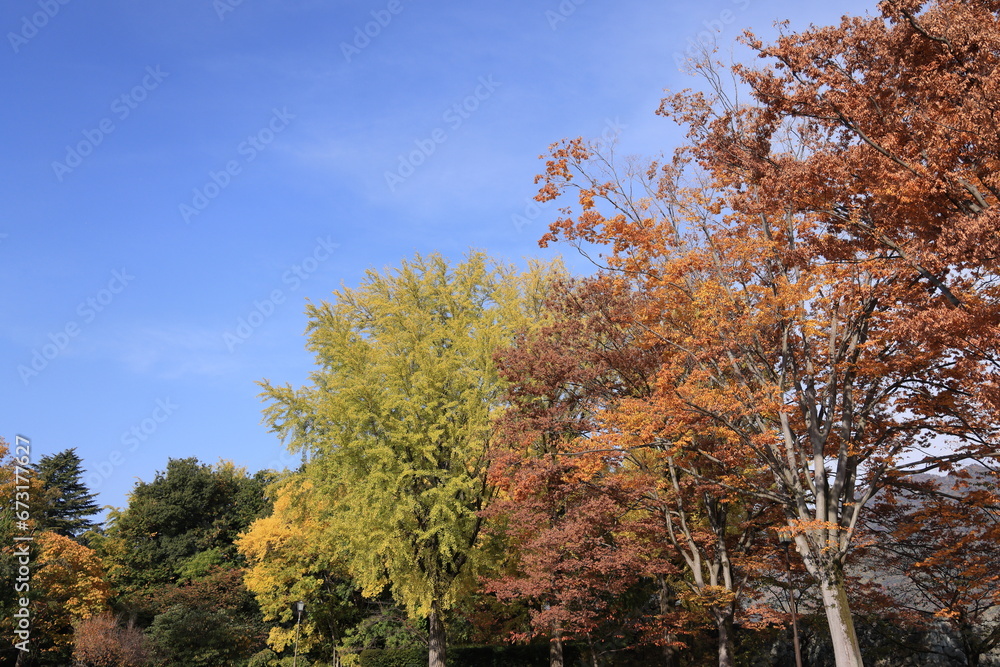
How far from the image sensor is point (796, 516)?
11.6m

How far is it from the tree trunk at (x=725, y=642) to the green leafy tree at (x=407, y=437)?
21.5ft

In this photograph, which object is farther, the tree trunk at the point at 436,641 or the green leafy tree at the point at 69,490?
the green leafy tree at the point at 69,490

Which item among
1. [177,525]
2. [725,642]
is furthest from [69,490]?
[725,642]

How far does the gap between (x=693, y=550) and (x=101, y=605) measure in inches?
1039

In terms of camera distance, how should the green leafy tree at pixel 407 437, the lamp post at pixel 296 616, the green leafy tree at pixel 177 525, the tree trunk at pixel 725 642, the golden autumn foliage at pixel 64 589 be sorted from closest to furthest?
1. the tree trunk at pixel 725 642
2. the green leafy tree at pixel 407 437
3. the lamp post at pixel 296 616
4. the golden autumn foliage at pixel 64 589
5. the green leafy tree at pixel 177 525

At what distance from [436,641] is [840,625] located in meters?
11.2

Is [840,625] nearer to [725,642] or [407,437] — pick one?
[725,642]

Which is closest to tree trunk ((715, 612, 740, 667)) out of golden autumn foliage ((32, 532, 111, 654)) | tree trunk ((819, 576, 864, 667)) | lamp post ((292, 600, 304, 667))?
tree trunk ((819, 576, 864, 667))

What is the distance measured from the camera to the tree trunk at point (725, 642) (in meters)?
14.4

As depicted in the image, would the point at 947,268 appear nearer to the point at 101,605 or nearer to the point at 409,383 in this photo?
the point at 409,383

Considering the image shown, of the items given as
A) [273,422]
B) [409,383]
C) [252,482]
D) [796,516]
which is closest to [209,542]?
[252,482]
